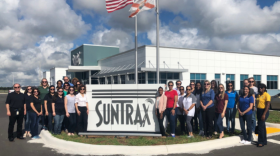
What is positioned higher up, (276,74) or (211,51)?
(211,51)

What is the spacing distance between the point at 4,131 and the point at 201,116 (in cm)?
790

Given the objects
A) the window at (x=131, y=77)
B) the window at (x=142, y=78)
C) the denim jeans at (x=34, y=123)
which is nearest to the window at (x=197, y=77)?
the window at (x=142, y=78)

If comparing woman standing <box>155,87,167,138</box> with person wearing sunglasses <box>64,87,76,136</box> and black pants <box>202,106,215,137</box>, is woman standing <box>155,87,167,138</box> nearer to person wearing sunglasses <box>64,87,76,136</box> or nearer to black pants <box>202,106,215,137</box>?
black pants <box>202,106,215,137</box>

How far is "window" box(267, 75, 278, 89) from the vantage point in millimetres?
33531

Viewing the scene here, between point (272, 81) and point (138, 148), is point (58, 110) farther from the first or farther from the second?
point (272, 81)

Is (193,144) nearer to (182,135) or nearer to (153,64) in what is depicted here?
(182,135)

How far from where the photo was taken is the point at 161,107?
7316 mm

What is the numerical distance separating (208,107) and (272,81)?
32265 mm

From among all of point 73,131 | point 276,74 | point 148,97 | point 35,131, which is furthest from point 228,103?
point 276,74

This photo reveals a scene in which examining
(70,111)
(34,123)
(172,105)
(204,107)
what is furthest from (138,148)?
(34,123)

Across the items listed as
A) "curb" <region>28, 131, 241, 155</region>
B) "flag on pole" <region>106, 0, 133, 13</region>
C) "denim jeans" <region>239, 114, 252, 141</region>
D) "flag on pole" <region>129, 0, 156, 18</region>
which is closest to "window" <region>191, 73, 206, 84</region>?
"flag on pole" <region>129, 0, 156, 18</region>

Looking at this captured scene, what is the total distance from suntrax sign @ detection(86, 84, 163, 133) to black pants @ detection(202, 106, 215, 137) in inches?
63.0

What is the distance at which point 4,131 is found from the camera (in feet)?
30.1

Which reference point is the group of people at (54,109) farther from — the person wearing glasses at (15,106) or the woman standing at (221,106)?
the woman standing at (221,106)
